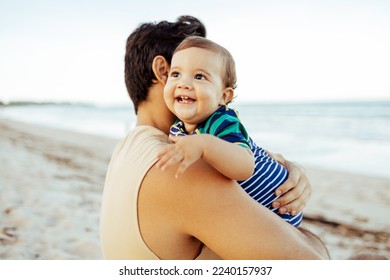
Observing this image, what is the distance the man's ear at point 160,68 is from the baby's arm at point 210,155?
44 centimetres

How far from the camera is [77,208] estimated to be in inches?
126

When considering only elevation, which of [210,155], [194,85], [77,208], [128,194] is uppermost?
[194,85]

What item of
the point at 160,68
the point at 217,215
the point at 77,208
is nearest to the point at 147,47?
the point at 160,68

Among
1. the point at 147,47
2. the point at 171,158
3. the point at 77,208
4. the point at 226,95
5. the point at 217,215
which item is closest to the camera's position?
the point at 171,158

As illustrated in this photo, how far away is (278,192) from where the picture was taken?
4.10 ft

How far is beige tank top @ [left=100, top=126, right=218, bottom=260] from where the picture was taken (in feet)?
3.52

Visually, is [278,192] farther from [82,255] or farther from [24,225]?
[24,225]

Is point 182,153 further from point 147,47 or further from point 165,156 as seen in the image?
point 147,47

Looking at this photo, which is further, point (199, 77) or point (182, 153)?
point (199, 77)

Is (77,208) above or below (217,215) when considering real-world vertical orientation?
below

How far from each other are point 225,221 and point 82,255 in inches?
62.7

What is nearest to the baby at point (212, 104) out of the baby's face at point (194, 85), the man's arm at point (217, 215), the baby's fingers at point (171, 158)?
the baby's face at point (194, 85)

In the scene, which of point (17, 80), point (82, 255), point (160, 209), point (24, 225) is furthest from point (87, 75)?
point (160, 209)

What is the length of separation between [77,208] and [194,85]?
2325 mm
